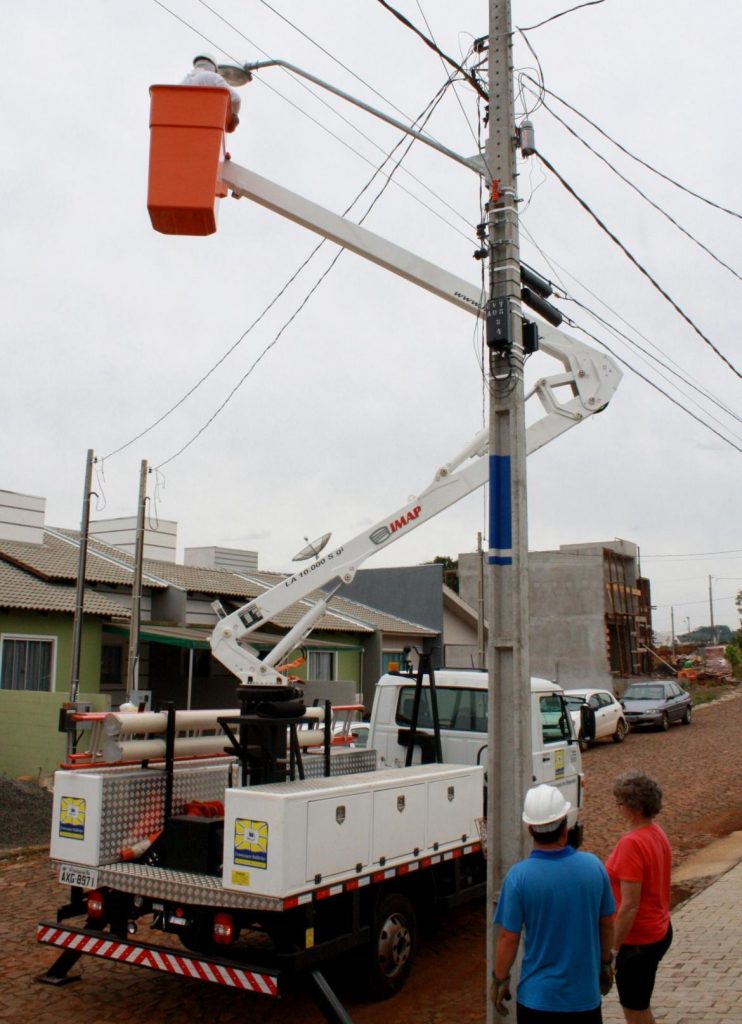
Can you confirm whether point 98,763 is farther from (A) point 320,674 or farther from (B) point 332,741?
(A) point 320,674

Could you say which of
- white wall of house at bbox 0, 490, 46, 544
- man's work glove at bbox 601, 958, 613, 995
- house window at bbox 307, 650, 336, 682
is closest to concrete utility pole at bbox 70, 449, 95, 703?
white wall of house at bbox 0, 490, 46, 544

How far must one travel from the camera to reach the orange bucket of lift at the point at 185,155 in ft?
20.7

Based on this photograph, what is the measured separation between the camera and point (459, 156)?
672 centimetres

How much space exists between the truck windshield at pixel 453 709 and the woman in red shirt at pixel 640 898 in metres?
4.52

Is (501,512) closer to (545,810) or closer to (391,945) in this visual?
(545,810)

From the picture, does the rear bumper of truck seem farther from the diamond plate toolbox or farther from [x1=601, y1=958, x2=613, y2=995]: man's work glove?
[x1=601, y1=958, x2=613, y2=995]: man's work glove

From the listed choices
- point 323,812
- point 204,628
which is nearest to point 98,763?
point 323,812

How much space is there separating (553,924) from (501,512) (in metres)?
2.63

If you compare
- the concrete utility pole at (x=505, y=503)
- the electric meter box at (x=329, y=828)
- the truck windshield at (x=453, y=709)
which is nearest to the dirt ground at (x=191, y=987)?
the electric meter box at (x=329, y=828)

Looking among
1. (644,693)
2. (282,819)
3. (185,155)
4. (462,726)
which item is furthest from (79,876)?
(644,693)

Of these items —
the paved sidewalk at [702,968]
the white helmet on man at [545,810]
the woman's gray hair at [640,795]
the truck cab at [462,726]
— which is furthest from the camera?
the truck cab at [462,726]

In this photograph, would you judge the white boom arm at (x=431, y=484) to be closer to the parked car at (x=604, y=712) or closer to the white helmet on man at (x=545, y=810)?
the white helmet on man at (x=545, y=810)

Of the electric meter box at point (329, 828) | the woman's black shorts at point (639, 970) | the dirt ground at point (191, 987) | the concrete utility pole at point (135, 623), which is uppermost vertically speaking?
the concrete utility pole at point (135, 623)

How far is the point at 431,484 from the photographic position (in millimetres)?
8672
